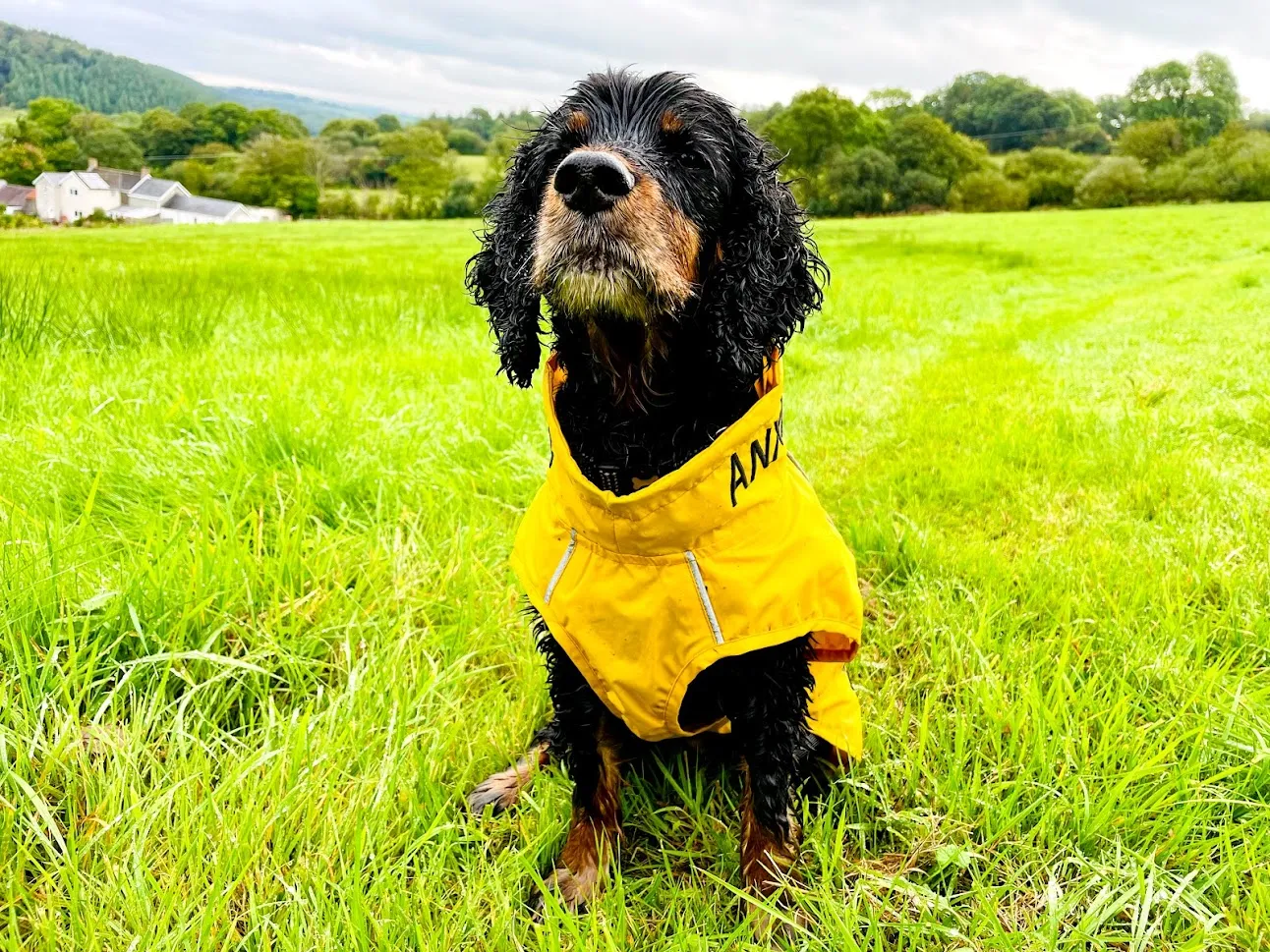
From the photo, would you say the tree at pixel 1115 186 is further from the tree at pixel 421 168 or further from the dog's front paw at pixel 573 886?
the dog's front paw at pixel 573 886

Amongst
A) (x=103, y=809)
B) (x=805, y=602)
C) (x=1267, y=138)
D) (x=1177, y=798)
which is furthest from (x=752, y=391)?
(x=1267, y=138)

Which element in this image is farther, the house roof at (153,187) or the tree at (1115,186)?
the house roof at (153,187)

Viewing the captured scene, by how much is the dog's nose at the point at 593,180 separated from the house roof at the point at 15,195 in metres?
30.9

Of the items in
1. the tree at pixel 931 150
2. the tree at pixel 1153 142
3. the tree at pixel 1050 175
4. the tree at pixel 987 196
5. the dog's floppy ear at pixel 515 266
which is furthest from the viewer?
the tree at pixel 1153 142

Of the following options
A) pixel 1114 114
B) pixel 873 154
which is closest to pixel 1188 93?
pixel 1114 114

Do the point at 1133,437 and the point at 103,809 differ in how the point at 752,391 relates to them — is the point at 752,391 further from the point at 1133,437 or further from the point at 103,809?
the point at 1133,437

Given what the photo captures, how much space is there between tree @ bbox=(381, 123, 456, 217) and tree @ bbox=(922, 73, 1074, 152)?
53.4 m

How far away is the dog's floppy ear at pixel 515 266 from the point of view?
7.87 feet

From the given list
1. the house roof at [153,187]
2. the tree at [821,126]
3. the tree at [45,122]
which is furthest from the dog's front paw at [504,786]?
the house roof at [153,187]

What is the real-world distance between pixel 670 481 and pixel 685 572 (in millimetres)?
238

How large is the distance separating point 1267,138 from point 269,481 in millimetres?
73841

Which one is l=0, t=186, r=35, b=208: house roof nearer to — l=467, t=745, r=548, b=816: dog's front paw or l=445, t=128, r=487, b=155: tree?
l=467, t=745, r=548, b=816: dog's front paw

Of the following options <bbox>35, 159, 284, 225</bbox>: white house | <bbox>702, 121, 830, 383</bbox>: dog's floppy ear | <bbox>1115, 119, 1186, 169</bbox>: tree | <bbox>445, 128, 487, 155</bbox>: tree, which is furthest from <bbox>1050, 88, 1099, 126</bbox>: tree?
<bbox>702, 121, 830, 383</bbox>: dog's floppy ear

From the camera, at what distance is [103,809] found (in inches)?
74.0
